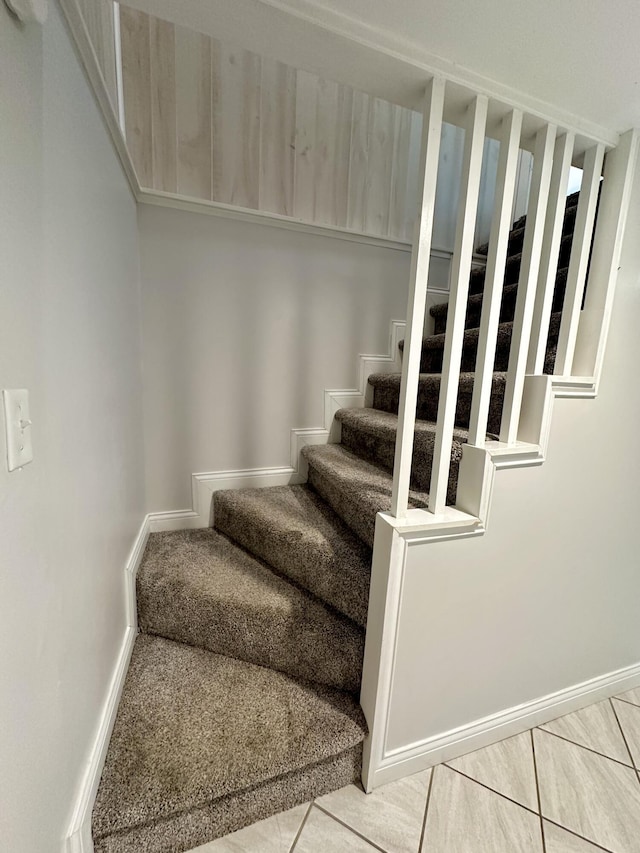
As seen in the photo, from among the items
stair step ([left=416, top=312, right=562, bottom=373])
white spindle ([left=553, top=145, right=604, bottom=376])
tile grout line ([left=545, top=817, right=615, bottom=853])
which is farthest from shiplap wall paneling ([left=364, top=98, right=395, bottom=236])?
tile grout line ([left=545, top=817, right=615, bottom=853])

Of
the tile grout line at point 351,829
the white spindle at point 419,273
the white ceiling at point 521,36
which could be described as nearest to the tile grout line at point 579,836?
the tile grout line at point 351,829

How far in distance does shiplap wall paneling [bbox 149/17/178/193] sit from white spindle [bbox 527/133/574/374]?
4.90 ft

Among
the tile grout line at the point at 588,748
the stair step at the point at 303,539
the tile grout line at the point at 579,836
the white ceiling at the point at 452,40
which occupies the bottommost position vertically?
the tile grout line at the point at 588,748

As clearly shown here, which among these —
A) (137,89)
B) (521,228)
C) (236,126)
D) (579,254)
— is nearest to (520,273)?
(579,254)

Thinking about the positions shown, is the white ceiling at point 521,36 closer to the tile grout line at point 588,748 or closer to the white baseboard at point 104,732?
the white baseboard at point 104,732

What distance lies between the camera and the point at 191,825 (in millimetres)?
918

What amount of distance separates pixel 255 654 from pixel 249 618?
138mm

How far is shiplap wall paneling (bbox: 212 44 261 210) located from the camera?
5.33 ft

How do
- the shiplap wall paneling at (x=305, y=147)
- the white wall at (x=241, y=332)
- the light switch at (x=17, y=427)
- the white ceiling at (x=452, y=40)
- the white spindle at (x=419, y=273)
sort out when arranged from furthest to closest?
the shiplap wall paneling at (x=305, y=147), the white wall at (x=241, y=332), the white spindle at (x=419, y=273), the white ceiling at (x=452, y=40), the light switch at (x=17, y=427)

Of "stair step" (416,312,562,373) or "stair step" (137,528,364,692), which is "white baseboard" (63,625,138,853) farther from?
"stair step" (416,312,562,373)

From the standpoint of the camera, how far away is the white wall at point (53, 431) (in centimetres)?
54

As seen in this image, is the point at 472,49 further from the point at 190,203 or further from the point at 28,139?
the point at 190,203

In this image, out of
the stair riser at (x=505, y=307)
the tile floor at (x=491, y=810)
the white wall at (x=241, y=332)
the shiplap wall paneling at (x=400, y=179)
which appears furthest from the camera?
the shiplap wall paneling at (x=400, y=179)

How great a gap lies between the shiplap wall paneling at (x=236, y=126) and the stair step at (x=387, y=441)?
3.88 ft
